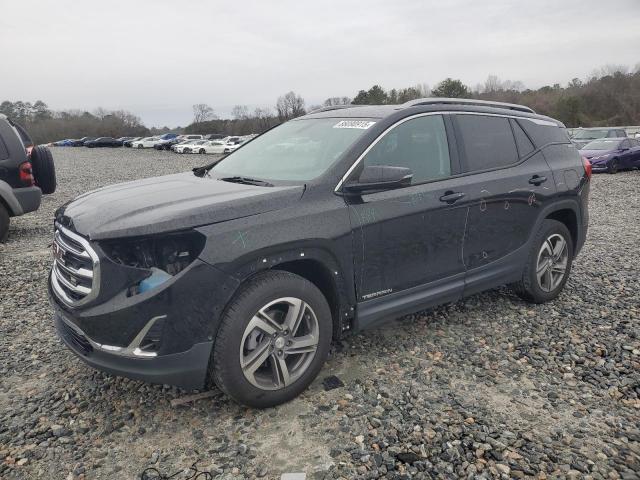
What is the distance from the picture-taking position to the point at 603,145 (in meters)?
18.6

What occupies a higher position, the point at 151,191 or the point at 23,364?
the point at 151,191

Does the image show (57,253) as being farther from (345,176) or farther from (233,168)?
(345,176)

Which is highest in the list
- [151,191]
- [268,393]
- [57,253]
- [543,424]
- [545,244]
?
[151,191]

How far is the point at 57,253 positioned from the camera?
10.4ft

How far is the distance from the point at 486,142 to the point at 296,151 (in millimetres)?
1654

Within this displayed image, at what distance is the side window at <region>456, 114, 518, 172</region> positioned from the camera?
399 cm

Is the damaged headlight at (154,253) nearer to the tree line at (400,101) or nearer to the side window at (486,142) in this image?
the side window at (486,142)

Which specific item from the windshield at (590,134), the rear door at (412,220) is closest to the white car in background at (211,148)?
the windshield at (590,134)

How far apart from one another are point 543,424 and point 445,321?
5.05 ft

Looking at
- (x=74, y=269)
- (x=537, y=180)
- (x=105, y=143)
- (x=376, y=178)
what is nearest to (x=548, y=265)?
(x=537, y=180)

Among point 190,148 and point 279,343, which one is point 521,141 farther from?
point 190,148

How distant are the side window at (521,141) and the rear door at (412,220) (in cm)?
92

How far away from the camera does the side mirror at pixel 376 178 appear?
10.4 feet

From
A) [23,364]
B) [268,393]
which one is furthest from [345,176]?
[23,364]
